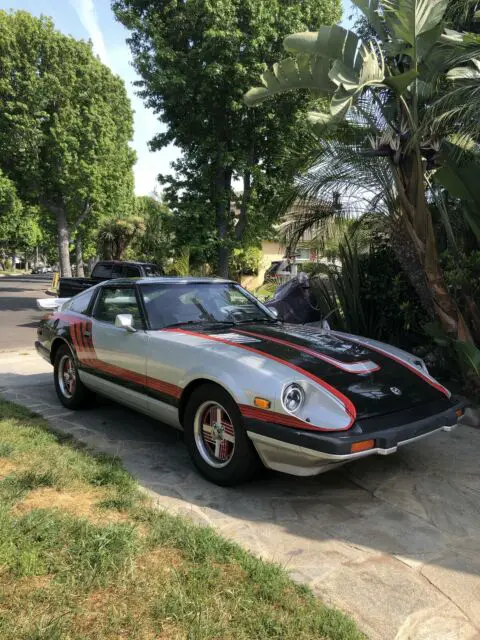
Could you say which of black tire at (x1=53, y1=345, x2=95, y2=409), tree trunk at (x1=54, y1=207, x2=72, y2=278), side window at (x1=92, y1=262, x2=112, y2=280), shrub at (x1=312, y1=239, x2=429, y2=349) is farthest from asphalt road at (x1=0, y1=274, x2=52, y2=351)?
shrub at (x1=312, y1=239, x2=429, y2=349)

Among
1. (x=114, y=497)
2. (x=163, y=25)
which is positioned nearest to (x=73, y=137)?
(x=163, y=25)

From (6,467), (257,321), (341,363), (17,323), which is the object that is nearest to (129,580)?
(6,467)

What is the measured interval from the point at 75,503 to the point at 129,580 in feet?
3.13

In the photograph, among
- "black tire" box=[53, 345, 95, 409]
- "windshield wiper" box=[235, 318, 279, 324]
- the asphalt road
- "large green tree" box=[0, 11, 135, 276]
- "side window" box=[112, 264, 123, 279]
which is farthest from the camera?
"large green tree" box=[0, 11, 135, 276]

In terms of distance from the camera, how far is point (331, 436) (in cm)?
304

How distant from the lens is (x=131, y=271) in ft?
44.6

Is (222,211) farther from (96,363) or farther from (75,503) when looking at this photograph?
(75,503)

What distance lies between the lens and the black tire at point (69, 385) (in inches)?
215

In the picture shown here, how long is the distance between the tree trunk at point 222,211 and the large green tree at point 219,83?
3cm

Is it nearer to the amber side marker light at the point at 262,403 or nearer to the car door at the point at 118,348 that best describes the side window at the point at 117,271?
the car door at the point at 118,348

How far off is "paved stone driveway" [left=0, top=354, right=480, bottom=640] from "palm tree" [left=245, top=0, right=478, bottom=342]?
2.21 m

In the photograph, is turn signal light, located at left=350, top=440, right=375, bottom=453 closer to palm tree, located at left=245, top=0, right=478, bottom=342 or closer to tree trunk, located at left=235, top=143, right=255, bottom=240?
palm tree, located at left=245, top=0, right=478, bottom=342

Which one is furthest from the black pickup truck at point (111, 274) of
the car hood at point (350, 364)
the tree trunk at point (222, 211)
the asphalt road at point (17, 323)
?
the car hood at point (350, 364)

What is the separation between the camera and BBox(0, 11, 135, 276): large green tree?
21.9 meters
